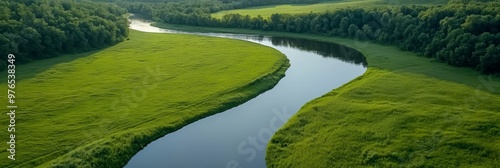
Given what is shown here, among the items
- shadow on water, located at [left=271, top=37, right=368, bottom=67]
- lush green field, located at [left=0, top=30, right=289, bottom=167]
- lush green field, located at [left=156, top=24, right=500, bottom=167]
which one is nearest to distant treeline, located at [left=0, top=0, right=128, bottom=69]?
lush green field, located at [left=0, top=30, right=289, bottom=167]

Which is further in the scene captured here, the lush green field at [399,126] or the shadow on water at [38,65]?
the shadow on water at [38,65]

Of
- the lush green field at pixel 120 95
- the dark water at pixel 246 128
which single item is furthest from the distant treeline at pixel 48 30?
the dark water at pixel 246 128

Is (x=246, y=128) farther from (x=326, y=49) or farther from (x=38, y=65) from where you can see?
(x=326, y=49)

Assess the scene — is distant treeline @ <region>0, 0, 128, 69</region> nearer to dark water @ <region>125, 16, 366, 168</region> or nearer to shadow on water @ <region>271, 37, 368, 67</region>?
dark water @ <region>125, 16, 366, 168</region>

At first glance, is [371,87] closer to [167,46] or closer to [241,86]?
[241,86]

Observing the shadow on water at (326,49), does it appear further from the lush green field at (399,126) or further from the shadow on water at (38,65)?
the shadow on water at (38,65)

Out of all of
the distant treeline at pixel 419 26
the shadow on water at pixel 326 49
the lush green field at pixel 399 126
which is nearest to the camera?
the lush green field at pixel 399 126
